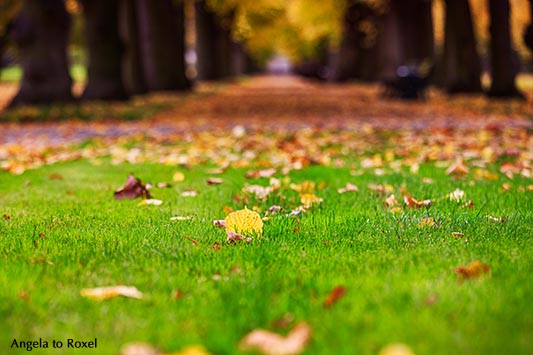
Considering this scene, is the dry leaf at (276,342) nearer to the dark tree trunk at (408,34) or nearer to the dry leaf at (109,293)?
the dry leaf at (109,293)

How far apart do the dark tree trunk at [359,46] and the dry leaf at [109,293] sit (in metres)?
38.0

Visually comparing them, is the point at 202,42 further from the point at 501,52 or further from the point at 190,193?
the point at 190,193

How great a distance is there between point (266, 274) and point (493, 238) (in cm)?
136

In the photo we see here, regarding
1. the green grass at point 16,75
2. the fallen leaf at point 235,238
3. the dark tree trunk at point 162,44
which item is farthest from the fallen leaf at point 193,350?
the green grass at point 16,75

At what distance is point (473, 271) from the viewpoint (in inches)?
124

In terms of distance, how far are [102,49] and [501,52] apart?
11473mm

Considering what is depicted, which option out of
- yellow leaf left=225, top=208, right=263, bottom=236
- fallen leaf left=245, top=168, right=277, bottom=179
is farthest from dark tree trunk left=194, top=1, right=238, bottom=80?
yellow leaf left=225, top=208, right=263, bottom=236

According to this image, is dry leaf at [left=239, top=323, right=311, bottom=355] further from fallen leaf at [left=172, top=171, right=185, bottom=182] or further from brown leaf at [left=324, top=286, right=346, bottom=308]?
fallen leaf at [left=172, top=171, right=185, bottom=182]

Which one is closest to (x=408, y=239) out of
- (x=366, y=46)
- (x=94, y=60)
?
(x=94, y=60)

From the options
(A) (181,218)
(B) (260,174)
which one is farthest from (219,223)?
(B) (260,174)

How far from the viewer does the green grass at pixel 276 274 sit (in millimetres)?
2471

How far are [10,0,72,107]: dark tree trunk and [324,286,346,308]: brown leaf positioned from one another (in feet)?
53.4

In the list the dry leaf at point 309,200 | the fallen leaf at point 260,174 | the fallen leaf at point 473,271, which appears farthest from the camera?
the fallen leaf at point 260,174

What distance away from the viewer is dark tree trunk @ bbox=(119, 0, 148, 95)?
79.9ft
